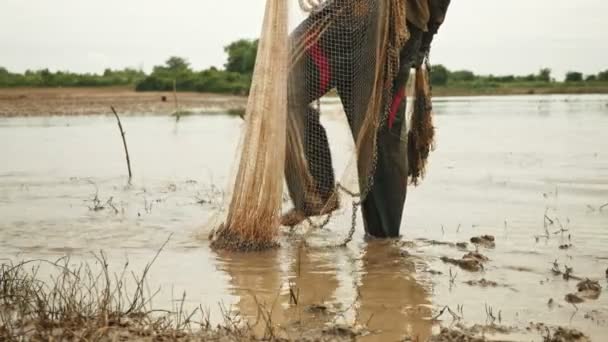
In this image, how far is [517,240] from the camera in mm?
4797

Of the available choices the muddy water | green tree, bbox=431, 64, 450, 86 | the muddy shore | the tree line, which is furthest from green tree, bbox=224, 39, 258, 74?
the muddy water

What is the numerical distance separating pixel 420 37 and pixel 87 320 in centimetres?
273

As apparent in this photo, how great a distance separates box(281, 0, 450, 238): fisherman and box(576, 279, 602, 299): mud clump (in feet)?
4.48

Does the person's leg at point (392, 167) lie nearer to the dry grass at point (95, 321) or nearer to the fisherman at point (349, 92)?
the fisherman at point (349, 92)

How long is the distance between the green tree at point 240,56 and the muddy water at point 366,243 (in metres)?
46.9

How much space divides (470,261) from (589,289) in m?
0.66

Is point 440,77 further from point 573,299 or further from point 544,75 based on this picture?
point 573,299

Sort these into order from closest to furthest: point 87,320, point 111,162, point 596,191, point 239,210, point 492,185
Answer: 1. point 87,320
2. point 239,210
3. point 596,191
4. point 492,185
5. point 111,162

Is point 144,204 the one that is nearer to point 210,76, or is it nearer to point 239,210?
point 239,210

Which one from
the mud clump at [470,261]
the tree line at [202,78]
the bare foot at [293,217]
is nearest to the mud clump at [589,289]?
the mud clump at [470,261]

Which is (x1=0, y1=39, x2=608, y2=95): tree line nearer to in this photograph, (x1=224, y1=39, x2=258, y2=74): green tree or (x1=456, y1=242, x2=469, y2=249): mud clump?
(x1=224, y1=39, x2=258, y2=74): green tree

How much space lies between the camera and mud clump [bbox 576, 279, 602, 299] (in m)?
3.53

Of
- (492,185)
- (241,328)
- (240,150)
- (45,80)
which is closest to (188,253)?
(240,150)

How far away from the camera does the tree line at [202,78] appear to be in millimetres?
46562
